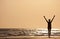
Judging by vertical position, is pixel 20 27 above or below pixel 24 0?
below

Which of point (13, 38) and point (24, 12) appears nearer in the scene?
point (13, 38)

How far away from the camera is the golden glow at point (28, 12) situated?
1.83m

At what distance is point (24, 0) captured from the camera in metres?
1.85

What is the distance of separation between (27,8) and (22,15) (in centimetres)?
12

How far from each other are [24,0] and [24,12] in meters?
0.16

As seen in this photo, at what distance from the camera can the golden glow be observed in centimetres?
183

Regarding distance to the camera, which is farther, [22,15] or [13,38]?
[22,15]

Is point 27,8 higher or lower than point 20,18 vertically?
higher

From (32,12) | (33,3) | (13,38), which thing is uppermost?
(33,3)

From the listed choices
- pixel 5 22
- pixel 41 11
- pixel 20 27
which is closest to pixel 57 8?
pixel 41 11

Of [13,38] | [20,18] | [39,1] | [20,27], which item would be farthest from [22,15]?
[13,38]

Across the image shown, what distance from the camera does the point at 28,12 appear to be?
184 centimetres

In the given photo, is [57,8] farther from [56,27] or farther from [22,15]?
[22,15]

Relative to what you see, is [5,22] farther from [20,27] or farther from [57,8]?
[57,8]
